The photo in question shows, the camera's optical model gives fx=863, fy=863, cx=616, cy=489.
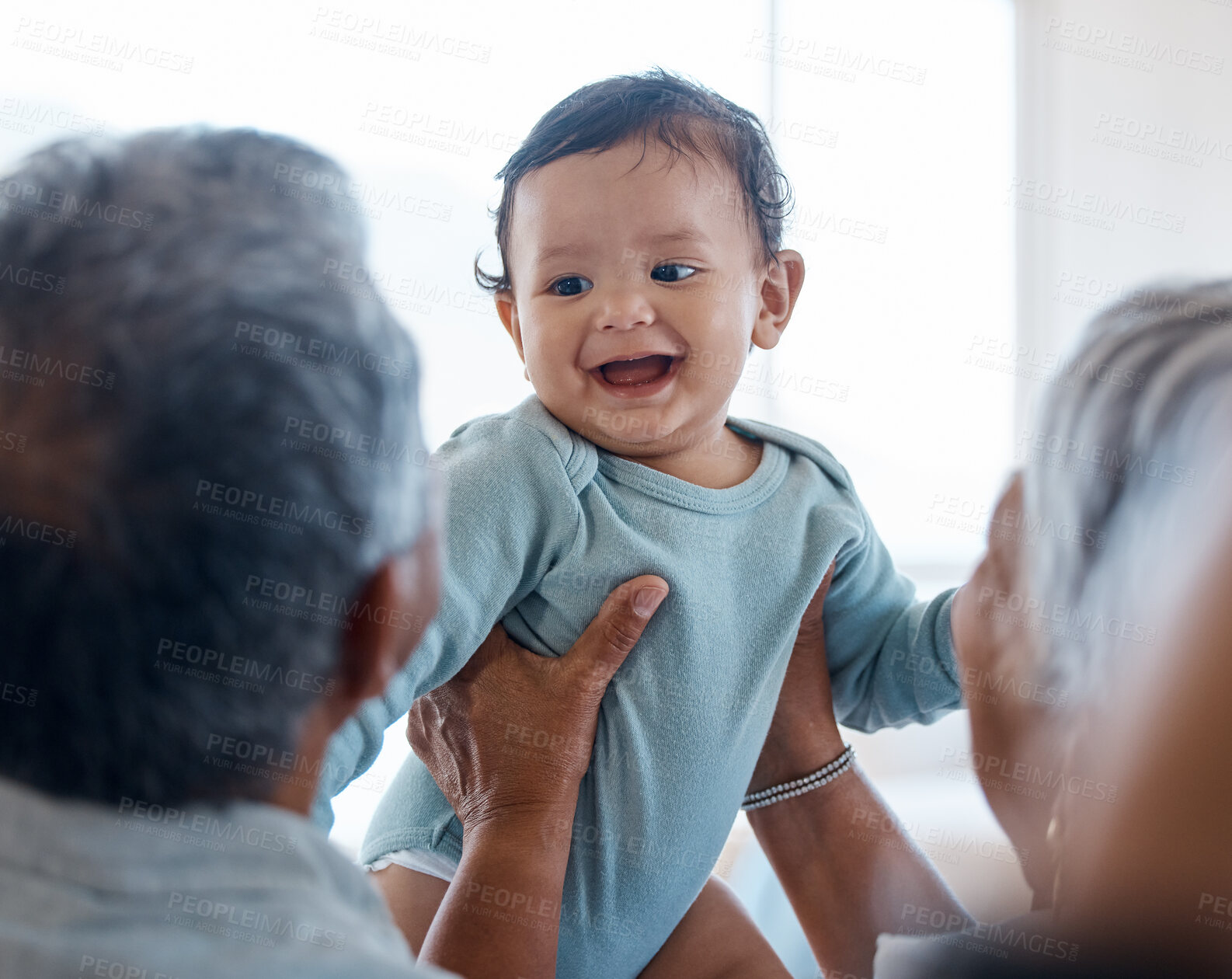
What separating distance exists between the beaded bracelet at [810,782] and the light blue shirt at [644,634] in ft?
0.55

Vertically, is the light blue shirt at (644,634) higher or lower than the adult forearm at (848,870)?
higher

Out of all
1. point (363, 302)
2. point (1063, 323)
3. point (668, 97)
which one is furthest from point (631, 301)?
point (1063, 323)

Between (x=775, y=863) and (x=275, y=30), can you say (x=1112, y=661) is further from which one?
(x=275, y=30)

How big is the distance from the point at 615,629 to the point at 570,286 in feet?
1.06

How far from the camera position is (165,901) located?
0.36 m

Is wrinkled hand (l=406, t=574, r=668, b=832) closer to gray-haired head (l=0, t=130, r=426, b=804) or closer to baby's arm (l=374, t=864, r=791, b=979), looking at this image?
baby's arm (l=374, t=864, r=791, b=979)

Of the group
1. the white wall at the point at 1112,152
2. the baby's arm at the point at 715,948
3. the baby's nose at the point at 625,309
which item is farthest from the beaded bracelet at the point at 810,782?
the white wall at the point at 1112,152

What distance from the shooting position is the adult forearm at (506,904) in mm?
673

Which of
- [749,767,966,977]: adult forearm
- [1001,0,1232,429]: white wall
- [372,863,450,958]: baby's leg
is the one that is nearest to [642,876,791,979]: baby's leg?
[749,767,966,977]: adult forearm

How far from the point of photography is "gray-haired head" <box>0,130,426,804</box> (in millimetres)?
350

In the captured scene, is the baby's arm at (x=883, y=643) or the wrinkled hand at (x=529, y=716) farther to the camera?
the baby's arm at (x=883, y=643)

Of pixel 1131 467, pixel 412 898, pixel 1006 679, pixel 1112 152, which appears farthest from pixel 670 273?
pixel 1112 152

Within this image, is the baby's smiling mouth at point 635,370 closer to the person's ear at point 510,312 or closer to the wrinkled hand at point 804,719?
the person's ear at point 510,312

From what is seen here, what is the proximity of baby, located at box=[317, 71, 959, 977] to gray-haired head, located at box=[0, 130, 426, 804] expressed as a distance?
1.13ft
